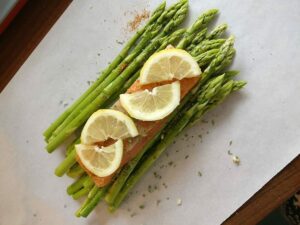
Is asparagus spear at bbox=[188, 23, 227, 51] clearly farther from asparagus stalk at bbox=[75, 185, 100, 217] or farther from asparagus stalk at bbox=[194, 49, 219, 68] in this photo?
asparagus stalk at bbox=[75, 185, 100, 217]

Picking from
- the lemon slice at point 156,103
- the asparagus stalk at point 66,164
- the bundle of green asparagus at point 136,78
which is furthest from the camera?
the asparagus stalk at point 66,164

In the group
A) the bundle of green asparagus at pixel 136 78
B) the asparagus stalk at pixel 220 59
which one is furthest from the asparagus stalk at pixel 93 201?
the asparagus stalk at pixel 220 59

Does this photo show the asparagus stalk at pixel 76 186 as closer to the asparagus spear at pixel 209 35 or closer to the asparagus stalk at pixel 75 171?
the asparagus stalk at pixel 75 171

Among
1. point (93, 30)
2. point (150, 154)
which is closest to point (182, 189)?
point (150, 154)

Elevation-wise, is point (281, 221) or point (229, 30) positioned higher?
point (229, 30)

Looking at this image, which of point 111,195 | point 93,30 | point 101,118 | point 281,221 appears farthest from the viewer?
point 281,221

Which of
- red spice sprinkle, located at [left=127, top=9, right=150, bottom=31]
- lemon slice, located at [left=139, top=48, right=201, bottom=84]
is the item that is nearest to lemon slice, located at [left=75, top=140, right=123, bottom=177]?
lemon slice, located at [left=139, top=48, right=201, bottom=84]

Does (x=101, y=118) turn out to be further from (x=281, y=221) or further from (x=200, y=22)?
(x=281, y=221)
